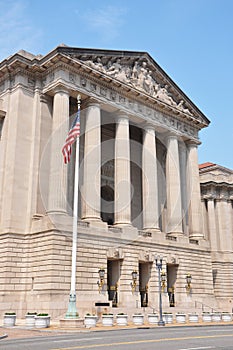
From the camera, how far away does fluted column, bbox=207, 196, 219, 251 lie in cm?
6831

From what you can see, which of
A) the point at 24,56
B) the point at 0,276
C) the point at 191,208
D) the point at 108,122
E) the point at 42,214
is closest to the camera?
the point at 0,276

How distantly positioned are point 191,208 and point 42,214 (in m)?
23.0

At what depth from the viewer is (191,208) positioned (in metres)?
54.7

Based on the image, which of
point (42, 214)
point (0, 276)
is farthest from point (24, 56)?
point (0, 276)

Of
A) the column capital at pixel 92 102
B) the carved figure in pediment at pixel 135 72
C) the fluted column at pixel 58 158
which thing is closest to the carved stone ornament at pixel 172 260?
the fluted column at pixel 58 158

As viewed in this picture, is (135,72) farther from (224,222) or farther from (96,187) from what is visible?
(224,222)

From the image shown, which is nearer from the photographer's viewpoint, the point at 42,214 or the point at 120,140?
the point at 42,214

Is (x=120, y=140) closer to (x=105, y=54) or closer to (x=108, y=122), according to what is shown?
(x=108, y=122)

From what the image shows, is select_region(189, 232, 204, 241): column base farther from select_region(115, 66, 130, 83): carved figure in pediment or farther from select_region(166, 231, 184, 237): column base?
select_region(115, 66, 130, 83): carved figure in pediment

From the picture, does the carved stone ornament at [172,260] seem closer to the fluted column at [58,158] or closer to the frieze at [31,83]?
the fluted column at [58,158]

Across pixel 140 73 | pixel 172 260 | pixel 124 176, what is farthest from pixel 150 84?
pixel 172 260

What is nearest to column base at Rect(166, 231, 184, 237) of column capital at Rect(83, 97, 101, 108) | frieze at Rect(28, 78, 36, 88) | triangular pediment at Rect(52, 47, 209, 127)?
triangular pediment at Rect(52, 47, 209, 127)

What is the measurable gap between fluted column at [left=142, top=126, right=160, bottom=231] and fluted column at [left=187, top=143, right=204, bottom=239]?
8.23m

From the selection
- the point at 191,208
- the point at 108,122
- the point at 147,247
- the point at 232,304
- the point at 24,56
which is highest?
the point at 24,56
